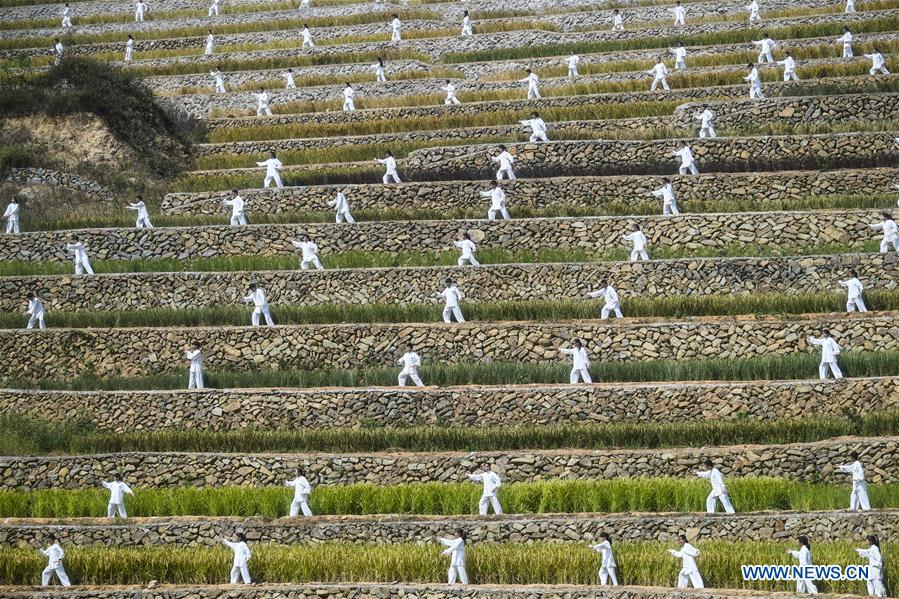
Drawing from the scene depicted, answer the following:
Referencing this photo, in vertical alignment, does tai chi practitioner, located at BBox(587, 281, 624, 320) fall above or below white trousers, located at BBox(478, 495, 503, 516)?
above

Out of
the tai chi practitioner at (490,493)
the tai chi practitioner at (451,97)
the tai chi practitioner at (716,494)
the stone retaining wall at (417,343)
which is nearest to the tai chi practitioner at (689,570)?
the tai chi practitioner at (716,494)

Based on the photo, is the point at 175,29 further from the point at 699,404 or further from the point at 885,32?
the point at 699,404

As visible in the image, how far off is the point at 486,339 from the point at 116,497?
9315 millimetres

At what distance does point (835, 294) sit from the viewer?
3719cm

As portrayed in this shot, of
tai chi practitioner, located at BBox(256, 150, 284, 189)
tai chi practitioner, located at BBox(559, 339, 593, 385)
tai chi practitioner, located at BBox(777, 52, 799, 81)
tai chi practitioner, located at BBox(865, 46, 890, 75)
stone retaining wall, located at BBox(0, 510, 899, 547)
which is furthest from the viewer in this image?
tai chi practitioner, located at BBox(777, 52, 799, 81)

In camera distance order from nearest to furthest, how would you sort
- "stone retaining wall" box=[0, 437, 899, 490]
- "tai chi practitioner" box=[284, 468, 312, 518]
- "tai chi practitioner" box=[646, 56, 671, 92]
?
1. "tai chi practitioner" box=[284, 468, 312, 518]
2. "stone retaining wall" box=[0, 437, 899, 490]
3. "tai chi practitioner" box=[646, 56, 671, 92]

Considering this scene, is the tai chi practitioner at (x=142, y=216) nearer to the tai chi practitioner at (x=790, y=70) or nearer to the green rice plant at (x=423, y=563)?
the green rice plant at (x=423, y=563)

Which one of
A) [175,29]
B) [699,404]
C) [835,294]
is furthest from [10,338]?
[175,29]

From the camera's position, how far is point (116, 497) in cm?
3134

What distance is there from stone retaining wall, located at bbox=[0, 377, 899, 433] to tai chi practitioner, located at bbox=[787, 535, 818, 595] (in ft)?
22.3

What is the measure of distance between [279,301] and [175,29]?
977 inches

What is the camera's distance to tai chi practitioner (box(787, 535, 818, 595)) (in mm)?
26344

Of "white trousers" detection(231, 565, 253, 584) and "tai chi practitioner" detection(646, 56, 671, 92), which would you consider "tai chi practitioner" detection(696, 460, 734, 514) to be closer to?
"white trousers" detection(231, 565, 253, 584)

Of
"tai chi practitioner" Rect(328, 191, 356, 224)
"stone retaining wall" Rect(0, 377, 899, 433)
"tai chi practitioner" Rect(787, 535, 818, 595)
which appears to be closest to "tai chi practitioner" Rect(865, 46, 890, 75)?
"tai chi practitioner" Rect(328, 191, 356, 224)
